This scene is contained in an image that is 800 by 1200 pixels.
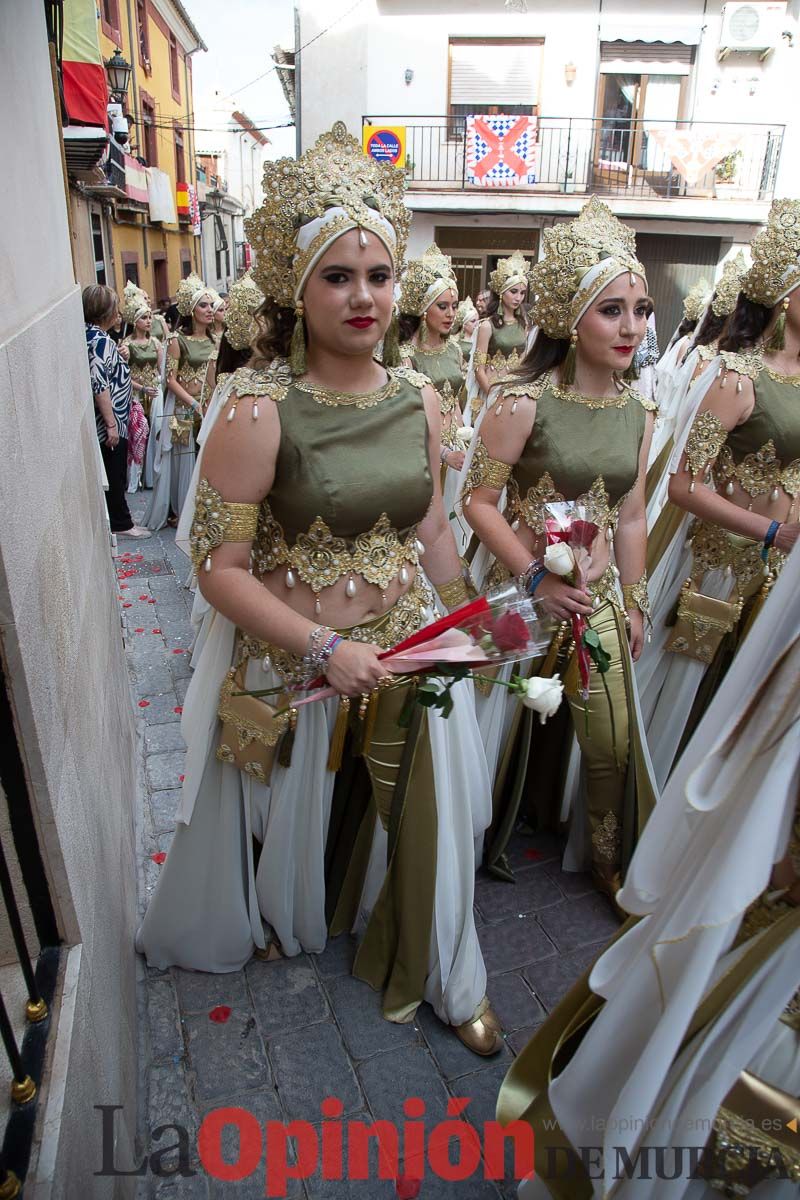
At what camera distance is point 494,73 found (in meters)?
16.0

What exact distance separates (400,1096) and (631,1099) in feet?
3.74

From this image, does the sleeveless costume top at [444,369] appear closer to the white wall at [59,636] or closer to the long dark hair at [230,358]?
the long dark hair at [230,358]

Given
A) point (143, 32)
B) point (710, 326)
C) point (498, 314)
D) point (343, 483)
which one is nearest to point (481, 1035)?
point (343, 483)

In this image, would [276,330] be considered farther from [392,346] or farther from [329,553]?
[329,553]

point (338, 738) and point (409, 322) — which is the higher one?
point (409, 322)

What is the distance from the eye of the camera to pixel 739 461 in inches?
133

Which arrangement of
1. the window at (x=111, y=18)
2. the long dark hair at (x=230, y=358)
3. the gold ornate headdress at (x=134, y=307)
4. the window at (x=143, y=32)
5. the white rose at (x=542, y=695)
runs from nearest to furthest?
1. the white rose at (x=542, y=695)
2. the long dark hair at (x=230, y=358)
3. the gold ornate headdress at (x=134, y=307)
4. the window at (x=111, y=18)
5. the window at (x=143, y=32)

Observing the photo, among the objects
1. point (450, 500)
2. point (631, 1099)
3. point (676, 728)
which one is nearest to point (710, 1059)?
point (631, 1099)

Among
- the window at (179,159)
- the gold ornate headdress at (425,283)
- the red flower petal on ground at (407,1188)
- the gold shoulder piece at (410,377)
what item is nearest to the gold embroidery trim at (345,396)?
the gold shoulder piece at (410,377)

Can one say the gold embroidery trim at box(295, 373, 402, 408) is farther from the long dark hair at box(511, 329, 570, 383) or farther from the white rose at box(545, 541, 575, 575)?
the long dark hair at box(511, 329, 570, 383)

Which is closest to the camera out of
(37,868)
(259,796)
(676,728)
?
(37,868)

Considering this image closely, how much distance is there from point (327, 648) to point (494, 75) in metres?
17.3

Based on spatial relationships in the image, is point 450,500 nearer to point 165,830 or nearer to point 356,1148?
point 165,830

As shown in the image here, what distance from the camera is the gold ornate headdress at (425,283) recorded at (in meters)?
6.44
